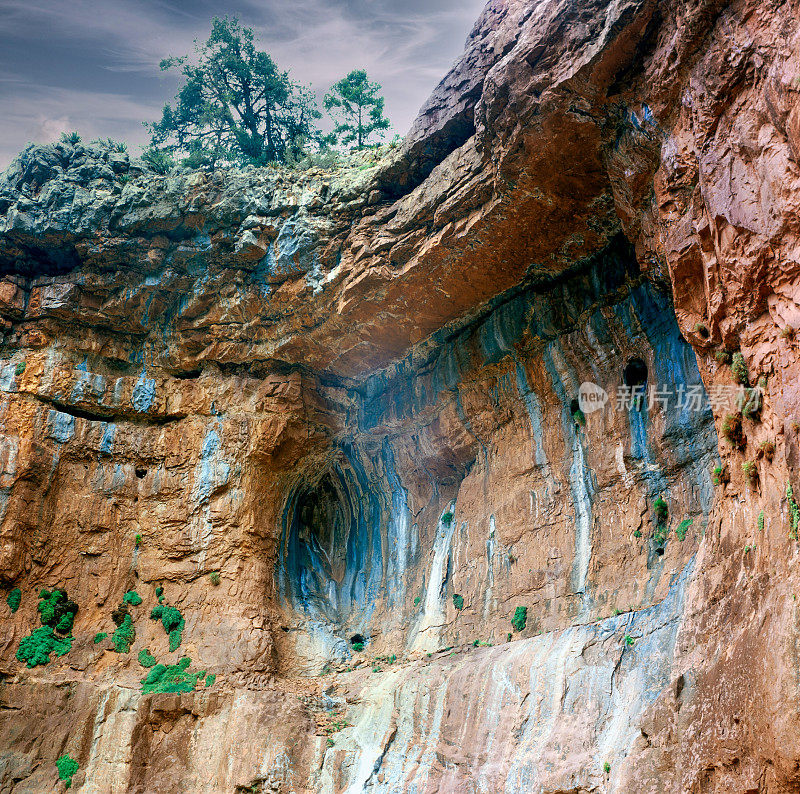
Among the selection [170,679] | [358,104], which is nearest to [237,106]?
[358,104]

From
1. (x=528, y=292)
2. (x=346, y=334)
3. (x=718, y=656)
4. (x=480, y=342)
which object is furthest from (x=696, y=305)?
(x=346, y=334)

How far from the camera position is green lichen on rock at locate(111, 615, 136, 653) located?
18.0 metres

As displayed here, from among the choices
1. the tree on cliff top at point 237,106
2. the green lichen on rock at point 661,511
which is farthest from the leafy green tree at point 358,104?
the green lichen on rock at point 661,511

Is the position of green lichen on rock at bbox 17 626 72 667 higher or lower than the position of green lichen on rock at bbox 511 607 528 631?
lower

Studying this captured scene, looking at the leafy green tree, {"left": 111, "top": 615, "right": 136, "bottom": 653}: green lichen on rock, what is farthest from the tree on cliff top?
{"left": 111, "top": 615, "right": 136, "bottom": 653}: green lichen on rock

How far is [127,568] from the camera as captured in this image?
1922 cm

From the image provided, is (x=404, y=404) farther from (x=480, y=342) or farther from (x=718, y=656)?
(x=718, y=656)

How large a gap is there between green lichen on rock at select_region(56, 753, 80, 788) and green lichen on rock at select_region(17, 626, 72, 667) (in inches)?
96.2

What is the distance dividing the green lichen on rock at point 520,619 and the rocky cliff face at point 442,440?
0.17 feet

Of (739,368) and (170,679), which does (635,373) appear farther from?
(170,679)

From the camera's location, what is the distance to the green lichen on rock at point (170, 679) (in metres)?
16.9

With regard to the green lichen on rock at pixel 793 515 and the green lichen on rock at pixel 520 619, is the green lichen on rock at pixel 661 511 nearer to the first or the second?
the green lichen on rock at pixel 520 619

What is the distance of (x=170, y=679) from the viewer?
56.4 ft

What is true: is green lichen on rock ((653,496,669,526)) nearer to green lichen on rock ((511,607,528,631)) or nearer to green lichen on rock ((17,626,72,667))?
green lichen on rock ((511,607,528,631))
